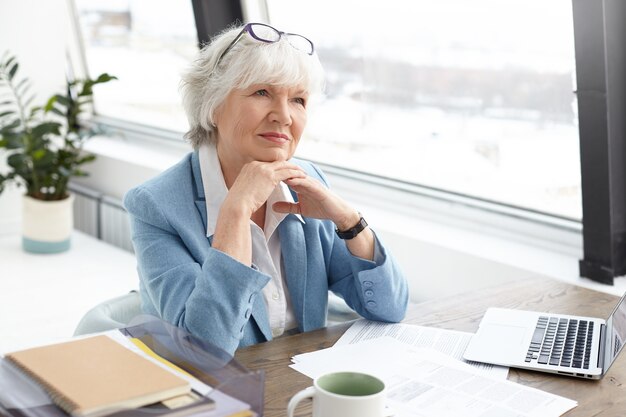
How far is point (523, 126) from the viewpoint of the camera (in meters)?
2.81

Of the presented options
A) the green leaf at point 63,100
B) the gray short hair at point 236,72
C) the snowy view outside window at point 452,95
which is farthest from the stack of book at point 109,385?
the green leaf at point 63,100

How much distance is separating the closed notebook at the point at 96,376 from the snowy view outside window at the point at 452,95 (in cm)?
144

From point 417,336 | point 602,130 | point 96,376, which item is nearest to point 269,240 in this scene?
point 417,336

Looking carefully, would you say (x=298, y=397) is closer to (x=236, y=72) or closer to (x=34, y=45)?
(x=236, y=72)

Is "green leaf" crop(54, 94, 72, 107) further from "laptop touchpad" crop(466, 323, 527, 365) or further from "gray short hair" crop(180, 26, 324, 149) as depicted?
"laptop touchpad" crop(466, 323, 527, 365)

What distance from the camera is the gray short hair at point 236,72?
190 cm

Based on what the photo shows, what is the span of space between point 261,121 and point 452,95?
127 cm

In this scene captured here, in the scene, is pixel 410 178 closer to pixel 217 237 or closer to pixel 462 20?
pixel 462 20

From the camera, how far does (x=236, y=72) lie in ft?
6.29

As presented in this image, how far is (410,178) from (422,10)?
66cm

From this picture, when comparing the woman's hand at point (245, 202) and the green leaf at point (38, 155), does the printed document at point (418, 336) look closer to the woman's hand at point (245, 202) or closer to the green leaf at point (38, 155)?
the woman's hand at point (245, 202)

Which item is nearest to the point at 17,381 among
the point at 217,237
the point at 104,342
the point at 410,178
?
the point at 104,342

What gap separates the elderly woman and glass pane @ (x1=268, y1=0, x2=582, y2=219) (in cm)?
95

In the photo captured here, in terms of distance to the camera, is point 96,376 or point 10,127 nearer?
point 96,376
